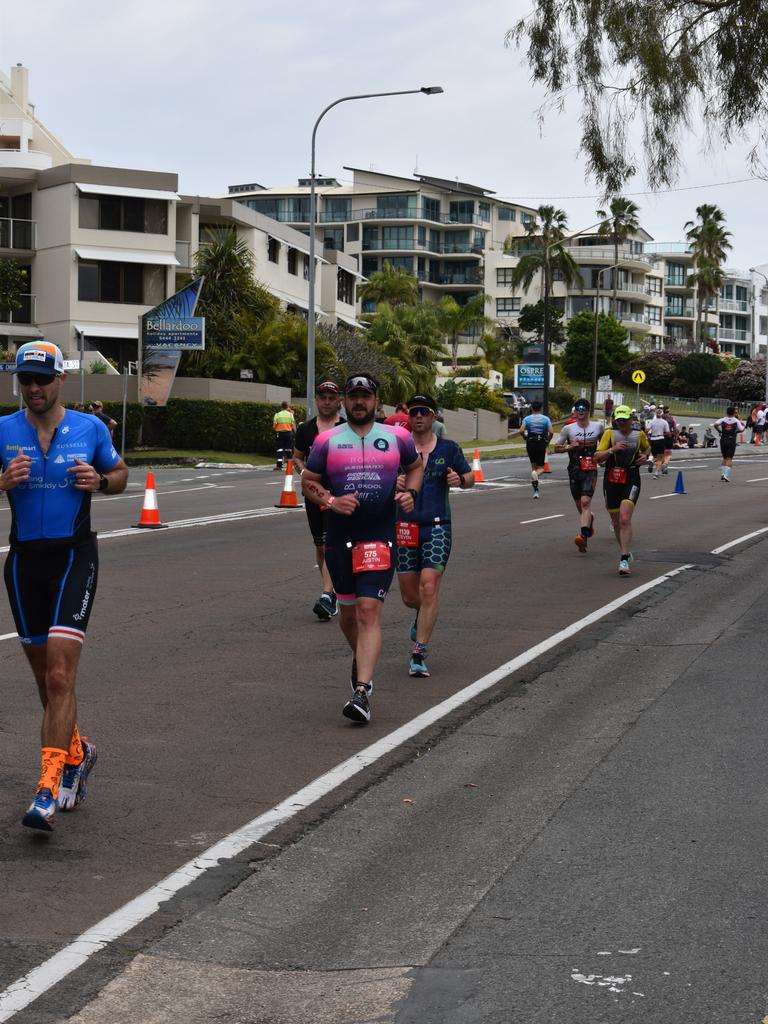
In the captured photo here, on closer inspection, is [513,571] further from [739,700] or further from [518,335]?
[518,335]

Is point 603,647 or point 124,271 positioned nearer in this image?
point 603,647

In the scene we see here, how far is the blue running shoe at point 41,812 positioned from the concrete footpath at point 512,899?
0.91 meters

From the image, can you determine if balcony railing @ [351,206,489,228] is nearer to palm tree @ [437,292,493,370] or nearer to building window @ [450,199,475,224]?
building window @ [450,199,475,224]

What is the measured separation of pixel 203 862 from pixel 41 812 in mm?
726

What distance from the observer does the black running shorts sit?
606 centimetres

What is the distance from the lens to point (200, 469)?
38969mm

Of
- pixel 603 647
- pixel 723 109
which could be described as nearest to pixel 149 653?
pixel 603 647

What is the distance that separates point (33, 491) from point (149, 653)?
4.49 meters

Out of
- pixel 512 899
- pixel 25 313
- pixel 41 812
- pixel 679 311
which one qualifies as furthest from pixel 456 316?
pixel 512 899

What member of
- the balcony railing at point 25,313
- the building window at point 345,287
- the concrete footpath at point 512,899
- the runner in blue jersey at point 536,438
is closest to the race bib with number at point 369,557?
the concrete footpath at point 512,899

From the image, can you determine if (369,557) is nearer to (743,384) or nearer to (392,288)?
(392,288)

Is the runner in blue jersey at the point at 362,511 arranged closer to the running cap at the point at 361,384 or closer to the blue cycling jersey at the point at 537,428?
the running cap at the point at 361,384

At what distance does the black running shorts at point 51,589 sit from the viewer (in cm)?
606

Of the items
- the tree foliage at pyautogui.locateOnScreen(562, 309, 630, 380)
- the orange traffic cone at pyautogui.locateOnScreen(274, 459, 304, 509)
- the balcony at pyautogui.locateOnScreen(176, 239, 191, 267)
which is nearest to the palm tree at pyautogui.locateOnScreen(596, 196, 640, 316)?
the tree foliage at pyautogui.locateOnScreen(562, 309, 630, 380)
